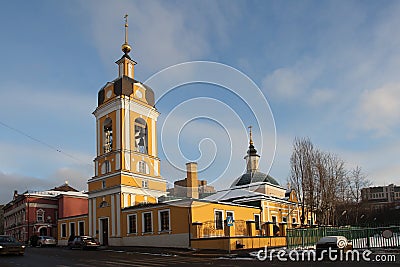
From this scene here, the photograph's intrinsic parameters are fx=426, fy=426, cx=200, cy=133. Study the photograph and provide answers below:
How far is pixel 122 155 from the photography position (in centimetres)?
4247

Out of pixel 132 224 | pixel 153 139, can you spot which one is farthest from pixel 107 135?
pixel 132 224

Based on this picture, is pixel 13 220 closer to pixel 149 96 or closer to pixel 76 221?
pixel 76 221

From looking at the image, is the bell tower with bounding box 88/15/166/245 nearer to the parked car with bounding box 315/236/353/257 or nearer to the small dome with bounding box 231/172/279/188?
the small dome with bounding box 231/172/279/188

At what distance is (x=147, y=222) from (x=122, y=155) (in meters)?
7.57

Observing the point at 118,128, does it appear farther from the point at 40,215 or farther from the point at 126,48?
the point at 40,215

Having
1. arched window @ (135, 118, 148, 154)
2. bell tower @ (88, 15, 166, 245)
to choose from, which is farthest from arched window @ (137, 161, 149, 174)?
arched window @ (135, 118, 148, 154)

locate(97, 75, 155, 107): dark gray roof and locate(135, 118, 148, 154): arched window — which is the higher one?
locate(97, 75, 155, 107): dark gray roof

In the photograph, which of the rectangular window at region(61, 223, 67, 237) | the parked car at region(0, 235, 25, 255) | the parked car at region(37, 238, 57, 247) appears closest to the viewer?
the parked car at region(0, 235, 25, 255)

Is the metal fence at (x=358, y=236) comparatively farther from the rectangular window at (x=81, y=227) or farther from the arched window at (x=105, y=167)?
the rectangular window at (x=81, y=227)

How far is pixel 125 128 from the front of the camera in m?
43.3

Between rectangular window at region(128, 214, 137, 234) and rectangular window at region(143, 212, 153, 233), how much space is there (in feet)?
4.68

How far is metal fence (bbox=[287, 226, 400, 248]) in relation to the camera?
1105 inches

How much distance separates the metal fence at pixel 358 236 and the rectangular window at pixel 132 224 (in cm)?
1565

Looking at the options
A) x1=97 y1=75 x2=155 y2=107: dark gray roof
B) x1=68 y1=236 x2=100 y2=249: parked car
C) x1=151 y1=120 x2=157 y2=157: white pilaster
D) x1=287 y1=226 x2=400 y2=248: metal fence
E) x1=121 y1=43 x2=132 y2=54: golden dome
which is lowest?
x1=68 y1=236 x2=100 y2=249: parked car
